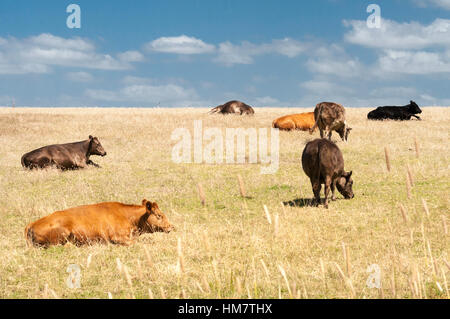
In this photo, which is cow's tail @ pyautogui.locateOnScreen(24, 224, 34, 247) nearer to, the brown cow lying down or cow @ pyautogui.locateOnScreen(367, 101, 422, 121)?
the brown cow lying down

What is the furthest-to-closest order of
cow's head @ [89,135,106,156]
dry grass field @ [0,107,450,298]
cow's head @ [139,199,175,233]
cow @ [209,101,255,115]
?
cow @ [209,101,255,115] < cow's head @ [89,135,106,156] < cow's head @ [139,199,175,233] < dry grass field @ [0,107,450,298]

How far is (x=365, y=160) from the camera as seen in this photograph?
19.4 meters

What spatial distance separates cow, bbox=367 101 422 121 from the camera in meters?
34.1

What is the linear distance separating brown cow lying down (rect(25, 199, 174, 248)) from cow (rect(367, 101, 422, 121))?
1090 inches

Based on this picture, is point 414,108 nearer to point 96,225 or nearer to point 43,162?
point 43,162

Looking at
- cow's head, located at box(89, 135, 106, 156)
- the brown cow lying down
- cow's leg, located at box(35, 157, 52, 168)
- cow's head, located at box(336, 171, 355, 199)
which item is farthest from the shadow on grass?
cow's leg, located at box(35, 157, 52, 168)

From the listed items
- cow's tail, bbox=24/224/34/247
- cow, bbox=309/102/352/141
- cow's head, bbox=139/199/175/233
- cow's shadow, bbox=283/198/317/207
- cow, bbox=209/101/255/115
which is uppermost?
cow, bbox=209/101/255/115

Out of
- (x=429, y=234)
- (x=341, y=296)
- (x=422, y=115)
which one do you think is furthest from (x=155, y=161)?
(x=422, y=115)

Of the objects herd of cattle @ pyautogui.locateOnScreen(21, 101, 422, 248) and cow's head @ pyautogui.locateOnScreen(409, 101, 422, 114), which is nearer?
herd of cattle @ pyautogui.locateOnScreen(21, 101, 422, 248)

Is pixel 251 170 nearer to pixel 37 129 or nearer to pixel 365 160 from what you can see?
pixel 365 160

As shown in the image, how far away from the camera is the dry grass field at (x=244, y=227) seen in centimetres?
660

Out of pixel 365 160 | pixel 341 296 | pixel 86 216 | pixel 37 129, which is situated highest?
pixel 37 129

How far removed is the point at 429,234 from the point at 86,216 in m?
6.56
